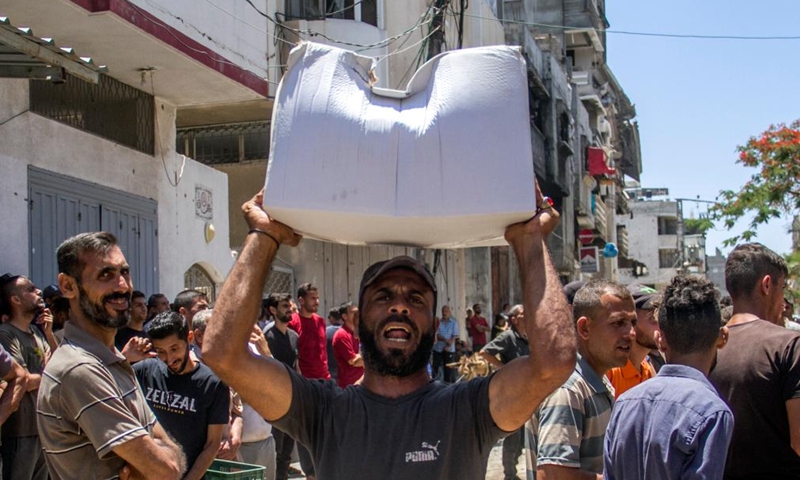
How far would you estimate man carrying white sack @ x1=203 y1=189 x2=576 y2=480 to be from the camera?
2938 millimetres

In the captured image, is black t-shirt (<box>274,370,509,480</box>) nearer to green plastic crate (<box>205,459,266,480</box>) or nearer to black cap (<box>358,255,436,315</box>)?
black cap (<box>358,255,436,315</box>)

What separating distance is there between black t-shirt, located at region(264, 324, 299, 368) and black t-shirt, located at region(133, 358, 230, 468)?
14.3 ft

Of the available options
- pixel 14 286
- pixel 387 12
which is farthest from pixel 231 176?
pixel 14 286

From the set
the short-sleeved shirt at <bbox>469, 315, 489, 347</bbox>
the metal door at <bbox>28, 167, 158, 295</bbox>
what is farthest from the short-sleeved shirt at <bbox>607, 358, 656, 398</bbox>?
the short-sleeved shirt at <bbox>469, 315, 489, 347</bbox>

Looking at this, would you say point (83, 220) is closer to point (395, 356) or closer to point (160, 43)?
point (160, 43)

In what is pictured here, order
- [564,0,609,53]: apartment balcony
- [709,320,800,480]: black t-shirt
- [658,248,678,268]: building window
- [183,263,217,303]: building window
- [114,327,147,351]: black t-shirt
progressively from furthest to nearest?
[658,248,678,268]: building window, [564,0,609,53]: apartment balcony, [183,263,217,303]: building window, [114,327,147,351]: black t-shirt, [709,320,800,480]: black t-shirt

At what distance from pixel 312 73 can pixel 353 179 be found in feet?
1.17

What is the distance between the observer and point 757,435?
434 cm

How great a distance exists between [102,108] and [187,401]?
21.2 ft

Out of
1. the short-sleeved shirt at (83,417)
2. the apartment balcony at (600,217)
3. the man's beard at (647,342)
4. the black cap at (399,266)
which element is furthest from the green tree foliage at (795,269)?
the short-sleeved shirt at (83,417)

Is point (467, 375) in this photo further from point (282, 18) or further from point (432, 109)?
point (432, 109)

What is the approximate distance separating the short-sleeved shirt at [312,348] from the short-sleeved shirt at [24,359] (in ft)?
11.5

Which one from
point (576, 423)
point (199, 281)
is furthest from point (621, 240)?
point (576, 423)

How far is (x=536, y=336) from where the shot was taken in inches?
114
